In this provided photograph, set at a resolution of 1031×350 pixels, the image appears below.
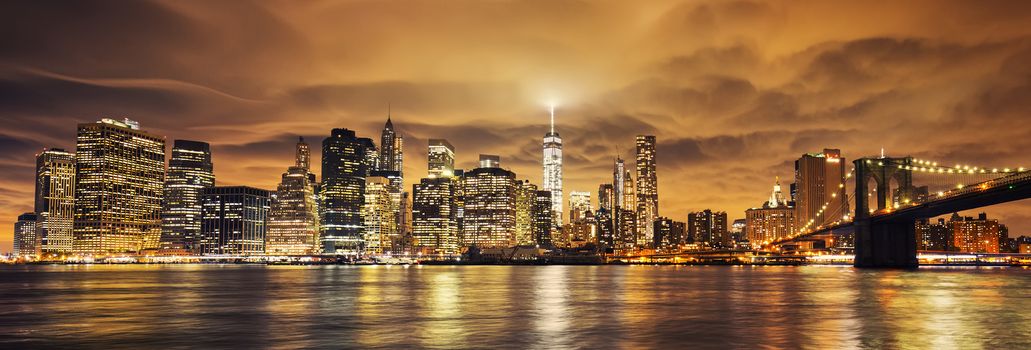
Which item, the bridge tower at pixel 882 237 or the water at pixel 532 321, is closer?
the water at pixel 532 321

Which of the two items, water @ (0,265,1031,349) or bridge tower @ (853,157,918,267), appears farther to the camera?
bridge tower @ (853,157,918,267)

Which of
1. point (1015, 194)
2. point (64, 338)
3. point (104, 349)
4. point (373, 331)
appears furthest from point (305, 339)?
point (1015, 194)

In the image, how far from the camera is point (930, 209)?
112562 millimetres

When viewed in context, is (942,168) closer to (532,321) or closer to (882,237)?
(882,237)

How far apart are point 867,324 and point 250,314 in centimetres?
3561

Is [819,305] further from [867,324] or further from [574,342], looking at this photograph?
[574,342]

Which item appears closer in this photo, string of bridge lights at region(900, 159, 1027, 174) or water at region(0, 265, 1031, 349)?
water at region(0, 265, 1031, 349)

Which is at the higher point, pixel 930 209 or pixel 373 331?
pixel 930 209

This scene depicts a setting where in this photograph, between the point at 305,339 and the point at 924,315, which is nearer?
the point at 305,339

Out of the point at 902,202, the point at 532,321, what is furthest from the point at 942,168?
the point at 532,321

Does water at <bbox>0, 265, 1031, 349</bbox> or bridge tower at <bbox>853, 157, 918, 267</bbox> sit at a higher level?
bridge tower at <bbox>853, 157, 918, 267</bbox>

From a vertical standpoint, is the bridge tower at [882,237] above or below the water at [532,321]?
above

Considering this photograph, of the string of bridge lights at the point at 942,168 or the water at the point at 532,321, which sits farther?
the string of bridge lights at the point at 942,168

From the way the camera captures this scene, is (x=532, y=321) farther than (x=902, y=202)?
No
